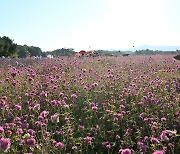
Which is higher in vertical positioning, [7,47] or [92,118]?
[7,47]

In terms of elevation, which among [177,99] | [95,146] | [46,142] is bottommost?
[95,146]

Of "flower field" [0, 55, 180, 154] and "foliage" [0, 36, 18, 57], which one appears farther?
"foliage" [0, 36, 18, 57]

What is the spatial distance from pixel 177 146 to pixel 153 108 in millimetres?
1172

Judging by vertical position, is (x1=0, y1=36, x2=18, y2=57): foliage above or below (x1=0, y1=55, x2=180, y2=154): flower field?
above

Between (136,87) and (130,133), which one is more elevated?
(136,87)

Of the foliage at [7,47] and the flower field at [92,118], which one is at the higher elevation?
the foliage at [7,47]

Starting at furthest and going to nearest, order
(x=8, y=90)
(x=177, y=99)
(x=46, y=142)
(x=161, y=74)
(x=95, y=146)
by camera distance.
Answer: (x=161, y=74), (x=8, y=90), (x=177, y=99), (x=95, y=146), (x=46, y=142)

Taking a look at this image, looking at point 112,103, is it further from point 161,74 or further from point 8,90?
point 161,74

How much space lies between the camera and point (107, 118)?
5.55 meters

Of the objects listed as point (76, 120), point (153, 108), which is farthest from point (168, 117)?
point (76, 120)

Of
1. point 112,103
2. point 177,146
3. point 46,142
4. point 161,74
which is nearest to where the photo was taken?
point 46,142

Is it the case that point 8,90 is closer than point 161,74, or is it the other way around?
point 8,90

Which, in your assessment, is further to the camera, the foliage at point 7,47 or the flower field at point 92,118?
the foliage at point 7,47

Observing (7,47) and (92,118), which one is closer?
(92,118)
